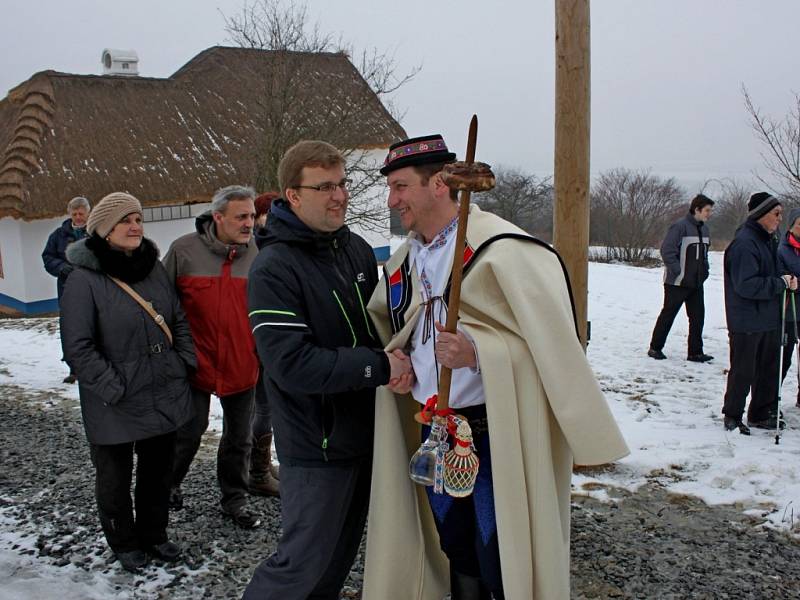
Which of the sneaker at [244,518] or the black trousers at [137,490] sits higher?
the black trousers at [137,490]

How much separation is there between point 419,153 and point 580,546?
2446mm

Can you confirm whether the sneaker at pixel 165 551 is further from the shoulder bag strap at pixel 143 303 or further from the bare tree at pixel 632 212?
the bare tree at pixel 632 212

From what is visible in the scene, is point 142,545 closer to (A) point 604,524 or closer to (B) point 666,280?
(A) point 604,524

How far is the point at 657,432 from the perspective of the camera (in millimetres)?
5762

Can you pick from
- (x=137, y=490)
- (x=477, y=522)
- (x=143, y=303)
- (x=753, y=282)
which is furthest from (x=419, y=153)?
(x=753, y=282)

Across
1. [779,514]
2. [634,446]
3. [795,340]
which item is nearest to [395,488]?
[779,514]

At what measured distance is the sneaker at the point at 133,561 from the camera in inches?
140

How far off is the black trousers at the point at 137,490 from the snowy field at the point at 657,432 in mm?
261

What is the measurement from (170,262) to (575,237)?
2412 millimetres

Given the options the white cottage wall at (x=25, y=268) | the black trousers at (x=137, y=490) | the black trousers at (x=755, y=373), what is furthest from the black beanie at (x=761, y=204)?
the white cottage wall at (x=25, y=268)

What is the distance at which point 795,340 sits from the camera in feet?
19.8

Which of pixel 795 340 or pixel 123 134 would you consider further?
pixel 123 134

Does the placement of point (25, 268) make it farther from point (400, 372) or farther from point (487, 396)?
point (487, 396)

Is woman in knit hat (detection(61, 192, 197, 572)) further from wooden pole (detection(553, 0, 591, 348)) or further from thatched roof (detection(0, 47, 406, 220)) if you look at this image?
thatched roof (detection(0, 47, 406, 220))
